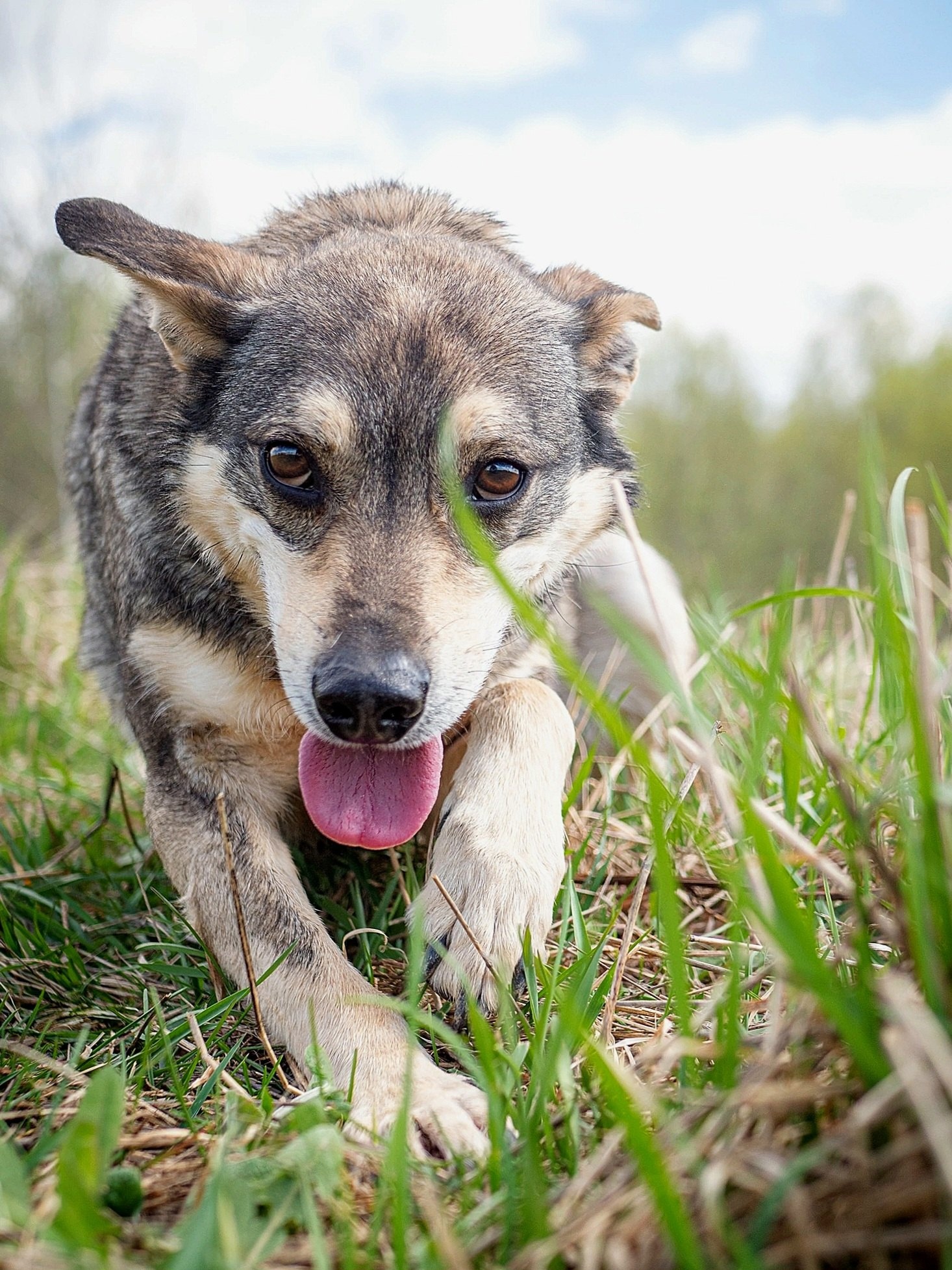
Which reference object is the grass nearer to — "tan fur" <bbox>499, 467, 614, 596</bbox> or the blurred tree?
"tan fur" <bbox>499, 467, 614, 596</bbox>

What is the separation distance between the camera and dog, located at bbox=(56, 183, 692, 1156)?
2.15 m

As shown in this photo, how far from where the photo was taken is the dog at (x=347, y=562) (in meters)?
2.15

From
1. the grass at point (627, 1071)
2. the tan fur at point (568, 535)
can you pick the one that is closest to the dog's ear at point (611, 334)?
the tan fur at point (568, 535)

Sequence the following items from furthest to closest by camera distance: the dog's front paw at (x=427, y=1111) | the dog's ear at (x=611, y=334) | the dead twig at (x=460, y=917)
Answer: the dog's ear at (x=611, y=334)
the dead twig at (x=460, y=917)
the dog's front paw at (x=427, y=1111)

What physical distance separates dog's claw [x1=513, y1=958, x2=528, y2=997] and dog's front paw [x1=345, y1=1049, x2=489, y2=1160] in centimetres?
24

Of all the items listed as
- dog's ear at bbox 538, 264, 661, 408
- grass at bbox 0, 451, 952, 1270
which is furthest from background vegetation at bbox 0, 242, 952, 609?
grass at bbox 0, 451, 952, 1270

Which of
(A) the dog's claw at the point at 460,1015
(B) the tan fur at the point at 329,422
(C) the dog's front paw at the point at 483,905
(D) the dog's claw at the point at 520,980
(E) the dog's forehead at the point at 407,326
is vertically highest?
(E) the dog's forehead at the point at 407,326

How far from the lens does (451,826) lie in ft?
7.45

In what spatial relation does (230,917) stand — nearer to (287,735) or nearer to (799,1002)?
(287,735)

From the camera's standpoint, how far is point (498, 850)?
221cm

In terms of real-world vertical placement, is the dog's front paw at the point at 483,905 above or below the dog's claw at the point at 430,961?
above

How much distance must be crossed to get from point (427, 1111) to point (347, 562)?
1.16 metres

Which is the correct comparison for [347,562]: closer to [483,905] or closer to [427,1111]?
[483,905]

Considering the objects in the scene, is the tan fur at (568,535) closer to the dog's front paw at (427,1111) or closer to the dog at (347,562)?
the dog at (347,562)
